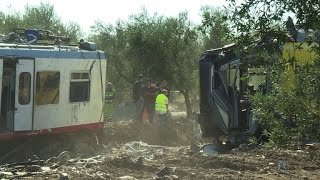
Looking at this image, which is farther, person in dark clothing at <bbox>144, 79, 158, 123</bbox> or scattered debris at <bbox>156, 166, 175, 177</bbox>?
person in dark clothing at <bbox>144, 79, 158, 123</bbox>

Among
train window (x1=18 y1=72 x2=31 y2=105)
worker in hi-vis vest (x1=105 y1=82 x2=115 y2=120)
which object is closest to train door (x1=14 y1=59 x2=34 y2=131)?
train window (x1=18 y1=72 x2=31 y2=105)

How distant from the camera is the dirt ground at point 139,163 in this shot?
7.71 metres

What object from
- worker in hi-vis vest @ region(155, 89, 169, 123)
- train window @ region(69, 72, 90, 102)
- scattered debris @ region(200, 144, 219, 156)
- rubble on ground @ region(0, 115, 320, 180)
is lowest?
scattered debris @ region(200, 144, 219, 156)

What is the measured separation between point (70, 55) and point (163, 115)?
634 centimetres

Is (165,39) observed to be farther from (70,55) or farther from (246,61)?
(246,61)

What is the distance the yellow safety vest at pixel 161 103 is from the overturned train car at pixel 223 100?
9.96 feet

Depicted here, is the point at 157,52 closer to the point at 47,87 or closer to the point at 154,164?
the point at 47,87

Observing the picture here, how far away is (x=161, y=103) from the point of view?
16.7 m

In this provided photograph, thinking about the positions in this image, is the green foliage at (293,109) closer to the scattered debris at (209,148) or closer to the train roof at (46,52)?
the train roof at (46,52)

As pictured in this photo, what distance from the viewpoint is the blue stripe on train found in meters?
9.98

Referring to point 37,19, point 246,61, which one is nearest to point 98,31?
point 37,19

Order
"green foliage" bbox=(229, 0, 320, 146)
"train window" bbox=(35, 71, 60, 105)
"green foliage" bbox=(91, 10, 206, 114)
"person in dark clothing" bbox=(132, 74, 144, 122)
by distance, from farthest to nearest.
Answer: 1. "green foliage" bbox=(91, 10, 206, 114)
2. "person in dark clothing" bbox=(132, 74, 144, 122)
3. "train window" bbox=(35, 71, 60, 105)
4. "green foliage" bbox=(229, 0, 320, 146)

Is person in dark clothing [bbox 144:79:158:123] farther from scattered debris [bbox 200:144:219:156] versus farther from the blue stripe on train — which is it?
the blue stripe on train

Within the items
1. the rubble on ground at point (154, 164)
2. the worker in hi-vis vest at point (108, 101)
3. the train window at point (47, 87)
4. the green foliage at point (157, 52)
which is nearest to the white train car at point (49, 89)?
the train window at point (47, 87)
